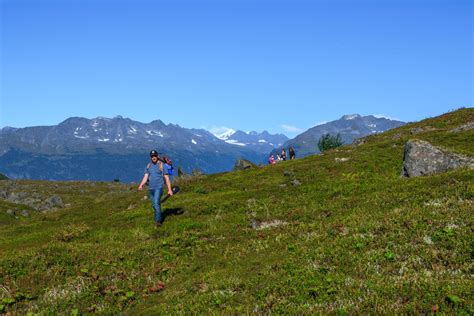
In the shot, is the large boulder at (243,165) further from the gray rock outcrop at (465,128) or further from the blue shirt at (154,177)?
the blue shirt at (154,177)

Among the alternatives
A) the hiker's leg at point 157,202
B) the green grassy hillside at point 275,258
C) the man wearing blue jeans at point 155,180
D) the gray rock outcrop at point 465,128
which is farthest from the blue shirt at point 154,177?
the gray rock outcrop at point 465,128

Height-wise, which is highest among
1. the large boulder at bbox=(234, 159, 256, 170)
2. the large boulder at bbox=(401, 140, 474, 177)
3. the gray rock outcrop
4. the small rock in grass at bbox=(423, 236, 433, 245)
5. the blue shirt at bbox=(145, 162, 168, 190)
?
the gray rock outcrop

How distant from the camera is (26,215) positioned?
219 feet

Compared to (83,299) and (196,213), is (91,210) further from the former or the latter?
(83,299)

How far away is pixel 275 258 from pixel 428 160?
22.4 m

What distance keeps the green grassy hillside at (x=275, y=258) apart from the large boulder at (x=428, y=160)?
5.62m

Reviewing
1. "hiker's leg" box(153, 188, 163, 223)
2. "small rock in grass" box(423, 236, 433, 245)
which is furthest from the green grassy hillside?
"hiker's leg" box(153, 188, 163, 223)

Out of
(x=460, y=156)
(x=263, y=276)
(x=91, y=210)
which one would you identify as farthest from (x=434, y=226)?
(x=91, y=210)

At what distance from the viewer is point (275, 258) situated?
15703 millimetres

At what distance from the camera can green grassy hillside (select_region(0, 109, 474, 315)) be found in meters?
11.4

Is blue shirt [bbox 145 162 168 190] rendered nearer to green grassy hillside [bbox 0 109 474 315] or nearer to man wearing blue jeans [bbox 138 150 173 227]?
man wearing blue jeans [bbox 138 150 173 227]

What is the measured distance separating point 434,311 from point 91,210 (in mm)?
39039

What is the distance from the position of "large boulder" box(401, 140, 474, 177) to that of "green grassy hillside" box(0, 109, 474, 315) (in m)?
5.62

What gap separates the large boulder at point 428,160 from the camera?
32.7 m
